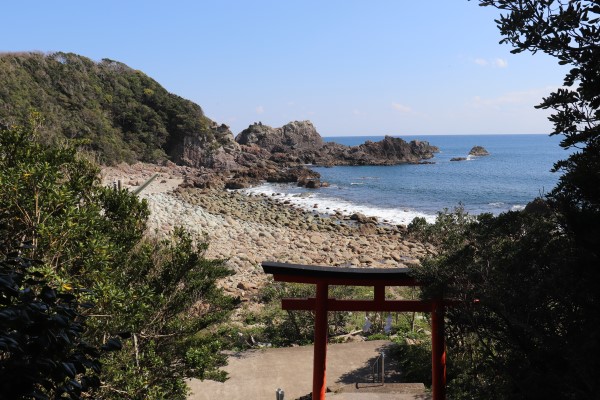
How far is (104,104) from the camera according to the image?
2270 inches

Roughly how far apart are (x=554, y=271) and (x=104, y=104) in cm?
6059

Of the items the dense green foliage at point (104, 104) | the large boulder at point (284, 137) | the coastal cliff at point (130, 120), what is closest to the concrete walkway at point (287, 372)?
the coastal cliff at point (130, 120)

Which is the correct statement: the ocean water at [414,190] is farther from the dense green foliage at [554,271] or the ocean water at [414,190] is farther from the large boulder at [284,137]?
the dense green foliage at [554,271]

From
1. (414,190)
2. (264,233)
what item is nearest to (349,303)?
(264,233)

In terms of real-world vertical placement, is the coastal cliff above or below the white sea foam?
above

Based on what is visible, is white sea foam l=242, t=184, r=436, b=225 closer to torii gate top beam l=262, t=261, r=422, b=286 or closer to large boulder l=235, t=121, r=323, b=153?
torii gate top beam l=262, t=261, r=422, b=286

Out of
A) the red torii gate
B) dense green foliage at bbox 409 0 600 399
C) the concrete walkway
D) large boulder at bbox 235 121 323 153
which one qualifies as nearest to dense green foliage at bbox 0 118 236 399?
the red torii gate

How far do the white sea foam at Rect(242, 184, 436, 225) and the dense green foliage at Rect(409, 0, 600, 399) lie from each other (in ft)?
99.3

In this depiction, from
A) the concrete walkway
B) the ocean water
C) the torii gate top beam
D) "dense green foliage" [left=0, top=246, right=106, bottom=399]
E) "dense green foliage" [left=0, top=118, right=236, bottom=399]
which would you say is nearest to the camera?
"dense green foliage" [left=0, top=246, right=106, bottom=399]

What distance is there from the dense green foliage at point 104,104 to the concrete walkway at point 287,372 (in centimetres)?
3794

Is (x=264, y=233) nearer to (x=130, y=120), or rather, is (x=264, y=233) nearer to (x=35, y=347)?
(x=35, y=347)

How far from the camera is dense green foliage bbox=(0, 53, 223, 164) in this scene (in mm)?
46991

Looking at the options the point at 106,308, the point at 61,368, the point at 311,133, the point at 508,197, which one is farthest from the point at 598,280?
the point at 311,133

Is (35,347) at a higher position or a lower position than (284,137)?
lower
